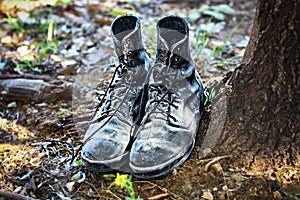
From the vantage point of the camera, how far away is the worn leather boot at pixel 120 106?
1568mm

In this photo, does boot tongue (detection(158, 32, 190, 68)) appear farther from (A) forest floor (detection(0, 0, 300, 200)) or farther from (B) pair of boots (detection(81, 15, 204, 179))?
(A) forest floor (detection(0, 0, 300, 200))

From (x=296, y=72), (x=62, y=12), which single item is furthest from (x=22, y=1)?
(x=296, y=72)

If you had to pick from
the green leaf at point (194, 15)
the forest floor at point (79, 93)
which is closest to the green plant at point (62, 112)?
the forest floor at point (79, 93)

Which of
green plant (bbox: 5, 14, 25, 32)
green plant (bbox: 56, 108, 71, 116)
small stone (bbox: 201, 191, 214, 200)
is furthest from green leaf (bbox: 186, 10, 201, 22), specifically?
small stone (bbox: 201, 191, 214, 200)

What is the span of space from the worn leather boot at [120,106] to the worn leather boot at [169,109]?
0.05 meters

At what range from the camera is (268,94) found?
1.53 m

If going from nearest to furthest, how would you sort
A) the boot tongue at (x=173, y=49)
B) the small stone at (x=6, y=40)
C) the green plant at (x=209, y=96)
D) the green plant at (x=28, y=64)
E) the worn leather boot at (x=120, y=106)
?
the worn leather boot at (x=120, y=106) → the boot tongue at (x=173, y=49) → the green plant at (x=209, y=96) → the green plant at (x=28, y=64) → the small stone at (x=6, y=40)

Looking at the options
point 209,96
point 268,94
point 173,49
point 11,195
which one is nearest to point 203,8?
point 209,96

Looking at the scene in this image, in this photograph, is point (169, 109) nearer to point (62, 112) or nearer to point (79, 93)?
point (62, 112)

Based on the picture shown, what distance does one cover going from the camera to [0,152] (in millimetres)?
1834

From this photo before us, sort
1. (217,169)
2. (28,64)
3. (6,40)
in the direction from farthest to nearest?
(6,40) → (28,64) → (217,169)

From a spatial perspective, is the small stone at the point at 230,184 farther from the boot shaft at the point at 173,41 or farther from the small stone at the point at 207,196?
the boot shaft at the point at 173,41

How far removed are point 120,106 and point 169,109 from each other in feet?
0.61

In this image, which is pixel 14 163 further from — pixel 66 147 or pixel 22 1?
pixel 22 1
